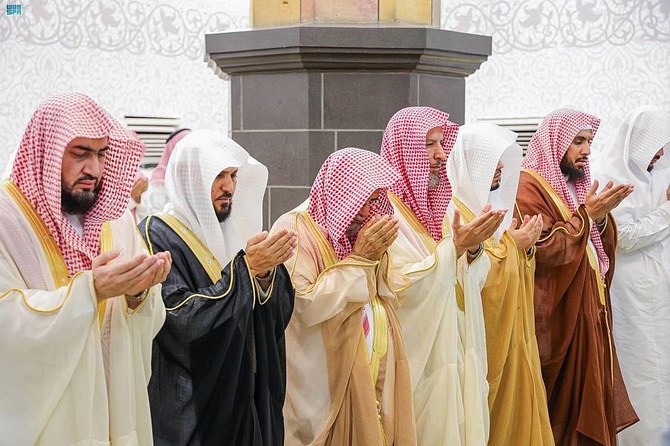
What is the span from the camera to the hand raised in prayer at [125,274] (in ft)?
9.91

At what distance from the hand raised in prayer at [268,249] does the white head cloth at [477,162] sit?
1274 mm

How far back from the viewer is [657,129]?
556 cm

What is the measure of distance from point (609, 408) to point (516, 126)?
99.1 inches

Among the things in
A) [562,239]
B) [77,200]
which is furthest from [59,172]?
[562,239]

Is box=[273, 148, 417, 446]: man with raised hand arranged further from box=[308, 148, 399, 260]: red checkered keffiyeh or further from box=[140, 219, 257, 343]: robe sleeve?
box=[140, 219, 257, 343]: robe sleeve

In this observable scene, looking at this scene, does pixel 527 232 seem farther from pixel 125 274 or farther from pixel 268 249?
pixel 125 274

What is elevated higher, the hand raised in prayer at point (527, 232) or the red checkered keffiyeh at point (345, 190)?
the red checkered keffiyeh at point (345, 190)

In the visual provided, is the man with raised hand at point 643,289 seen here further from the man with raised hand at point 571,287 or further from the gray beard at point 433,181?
the gray beard at point 433,181

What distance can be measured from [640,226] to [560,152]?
618 millimetres

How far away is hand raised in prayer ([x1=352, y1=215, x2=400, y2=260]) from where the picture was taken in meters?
3.82

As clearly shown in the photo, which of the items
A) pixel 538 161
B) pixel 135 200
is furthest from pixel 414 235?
pixel 135 200

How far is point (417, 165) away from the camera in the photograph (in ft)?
14.0

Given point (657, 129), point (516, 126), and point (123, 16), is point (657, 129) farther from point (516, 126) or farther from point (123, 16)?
point (123, 16)

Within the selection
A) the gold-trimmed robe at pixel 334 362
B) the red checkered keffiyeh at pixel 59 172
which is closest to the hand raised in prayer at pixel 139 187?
the gold-trimmed robe at pixel 334 362
